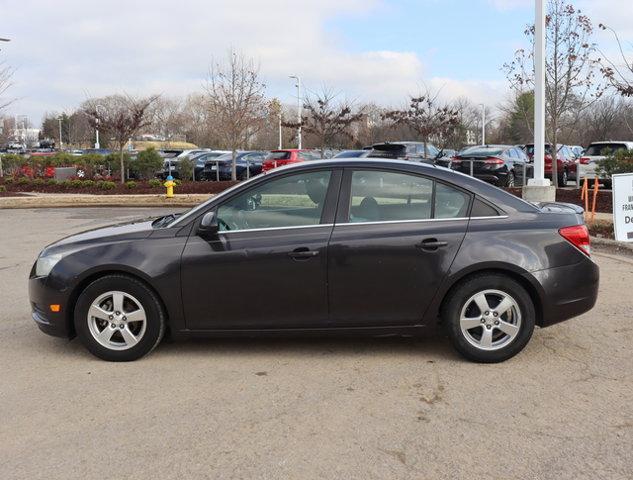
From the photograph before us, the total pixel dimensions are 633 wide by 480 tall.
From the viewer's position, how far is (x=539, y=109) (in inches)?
505

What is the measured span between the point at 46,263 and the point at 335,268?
232cm

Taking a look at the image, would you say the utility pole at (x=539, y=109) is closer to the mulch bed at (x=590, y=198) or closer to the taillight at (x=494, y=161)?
the mulch bed at (x=590, y=198)

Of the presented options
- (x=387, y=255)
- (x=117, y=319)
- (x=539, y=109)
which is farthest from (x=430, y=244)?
(x=539, y=109)

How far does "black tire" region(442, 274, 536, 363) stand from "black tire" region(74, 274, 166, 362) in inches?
88.9

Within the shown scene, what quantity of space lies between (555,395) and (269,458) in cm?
207

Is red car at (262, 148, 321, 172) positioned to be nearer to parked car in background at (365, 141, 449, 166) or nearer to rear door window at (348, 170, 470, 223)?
parked car in background at (365, 141, 449, 166)

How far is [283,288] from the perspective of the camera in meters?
4.76

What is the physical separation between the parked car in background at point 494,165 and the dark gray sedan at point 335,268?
14.3 m

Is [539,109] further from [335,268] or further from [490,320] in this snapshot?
[335,268]

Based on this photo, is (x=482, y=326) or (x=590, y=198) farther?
(x=590, y=198)

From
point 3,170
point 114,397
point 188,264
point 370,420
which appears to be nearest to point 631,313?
point 370,420

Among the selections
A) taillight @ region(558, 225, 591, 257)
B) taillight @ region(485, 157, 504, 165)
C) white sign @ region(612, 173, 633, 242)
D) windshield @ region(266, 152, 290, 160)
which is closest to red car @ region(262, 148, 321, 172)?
windshield @ region(266, 152, 290, 160)

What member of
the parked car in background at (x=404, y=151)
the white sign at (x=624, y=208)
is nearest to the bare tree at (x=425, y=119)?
the parked car in background at (x=404, y=151)

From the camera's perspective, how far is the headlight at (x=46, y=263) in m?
4.94
